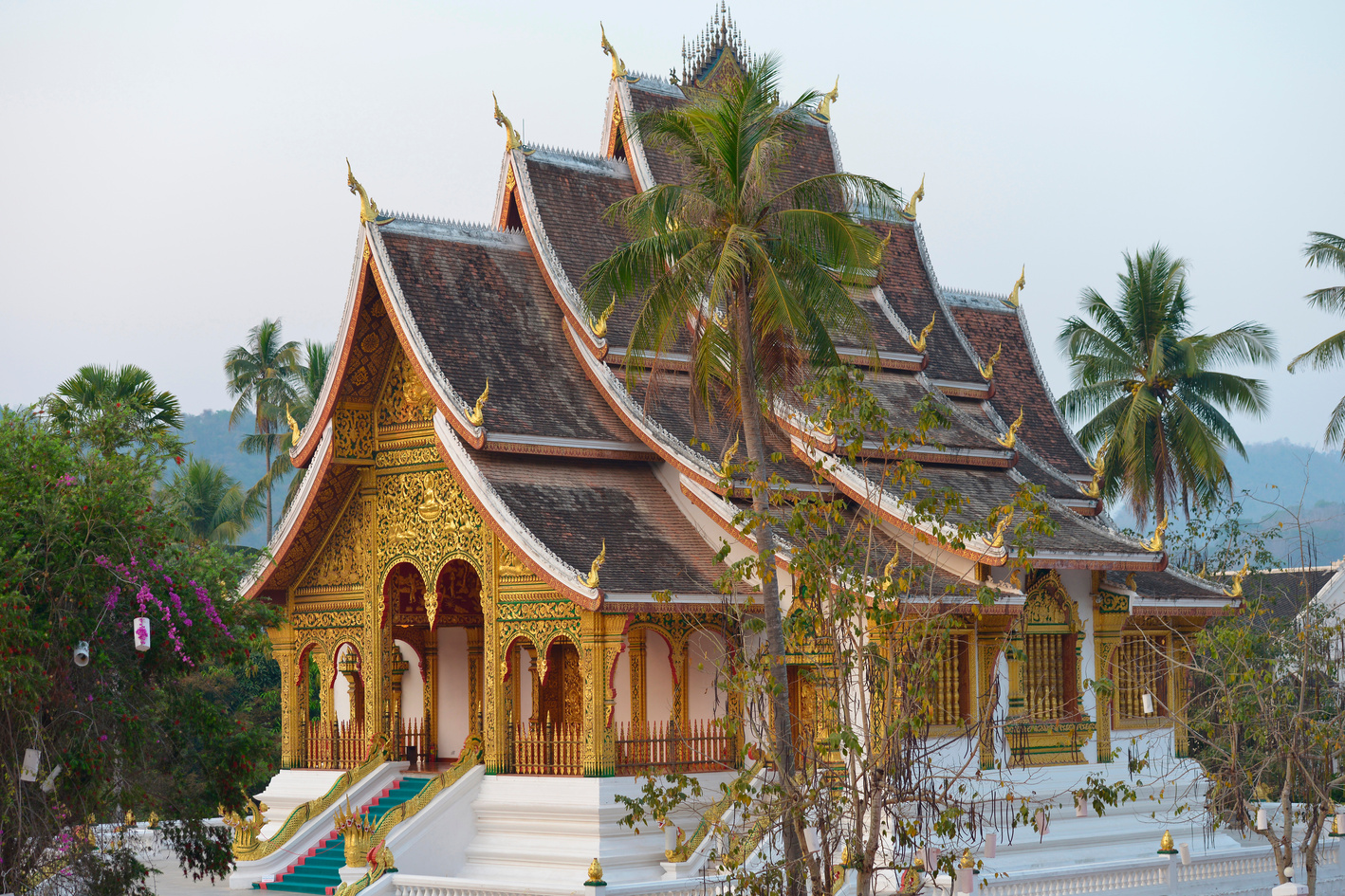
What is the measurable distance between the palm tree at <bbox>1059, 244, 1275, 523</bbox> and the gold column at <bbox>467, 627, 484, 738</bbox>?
13.2 m

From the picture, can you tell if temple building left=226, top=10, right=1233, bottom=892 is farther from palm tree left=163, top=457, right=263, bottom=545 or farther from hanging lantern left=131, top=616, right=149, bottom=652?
palm tree left=163, top=457, right=263, bottom=545

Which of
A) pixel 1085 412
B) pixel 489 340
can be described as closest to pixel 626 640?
pixel 489 340

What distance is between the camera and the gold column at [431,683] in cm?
2019

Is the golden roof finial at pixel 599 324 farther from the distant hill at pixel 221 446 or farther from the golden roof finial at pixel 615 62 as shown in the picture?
the distant hill at pixel 221 446

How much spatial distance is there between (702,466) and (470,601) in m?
4.72

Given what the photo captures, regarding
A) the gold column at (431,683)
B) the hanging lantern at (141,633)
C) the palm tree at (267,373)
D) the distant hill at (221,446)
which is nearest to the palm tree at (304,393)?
the palm tree at (267,373)

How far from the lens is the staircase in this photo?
16.8 m

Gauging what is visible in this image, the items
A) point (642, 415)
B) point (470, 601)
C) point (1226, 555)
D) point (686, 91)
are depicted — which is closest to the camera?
point (686, 91)

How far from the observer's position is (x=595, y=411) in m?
18.5

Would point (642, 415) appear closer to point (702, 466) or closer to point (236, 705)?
point (702, 466)

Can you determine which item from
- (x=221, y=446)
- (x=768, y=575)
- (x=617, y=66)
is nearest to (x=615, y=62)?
(x=617, y=66)

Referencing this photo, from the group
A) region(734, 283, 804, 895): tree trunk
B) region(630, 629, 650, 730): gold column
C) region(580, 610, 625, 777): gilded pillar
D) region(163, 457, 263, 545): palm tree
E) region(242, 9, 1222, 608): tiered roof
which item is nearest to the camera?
region(734, 283, 804, 895): tree trunk

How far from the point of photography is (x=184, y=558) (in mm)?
11930

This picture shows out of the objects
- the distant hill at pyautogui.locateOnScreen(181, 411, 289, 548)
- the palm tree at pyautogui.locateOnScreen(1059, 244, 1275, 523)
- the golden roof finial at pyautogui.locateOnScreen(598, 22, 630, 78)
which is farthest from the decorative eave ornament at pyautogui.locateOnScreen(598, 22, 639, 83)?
the distant hill at pyautogui.locateOnScreen(181, 411, 289, 548)
